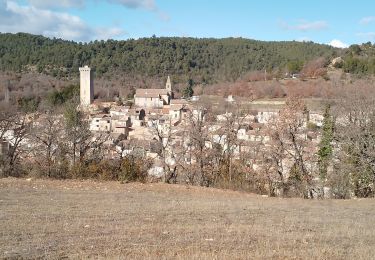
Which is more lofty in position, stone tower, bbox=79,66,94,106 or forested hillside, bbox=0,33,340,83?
forested hillside, bbox=0,33,340,83

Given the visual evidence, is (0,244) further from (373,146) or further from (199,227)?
(373,146)

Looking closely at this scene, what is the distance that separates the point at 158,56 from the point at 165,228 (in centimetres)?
15378

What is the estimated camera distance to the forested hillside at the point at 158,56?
140 metres

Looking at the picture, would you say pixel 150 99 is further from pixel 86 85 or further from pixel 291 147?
pixel 291 147

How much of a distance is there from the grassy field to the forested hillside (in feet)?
382

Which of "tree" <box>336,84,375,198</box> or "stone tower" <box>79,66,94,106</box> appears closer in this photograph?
Answer: "tree" <box>336,84,375,198</box>

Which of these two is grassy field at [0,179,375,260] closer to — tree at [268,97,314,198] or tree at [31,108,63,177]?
tree at [31,108,63,177]

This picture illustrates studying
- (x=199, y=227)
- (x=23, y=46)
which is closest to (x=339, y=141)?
(x=199, y=227)

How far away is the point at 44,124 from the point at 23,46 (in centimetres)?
14017

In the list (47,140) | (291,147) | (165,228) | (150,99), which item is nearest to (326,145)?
(291,147)

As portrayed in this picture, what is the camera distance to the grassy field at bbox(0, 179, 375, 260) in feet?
26.2

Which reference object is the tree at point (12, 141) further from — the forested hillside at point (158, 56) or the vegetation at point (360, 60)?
the forested hillside at point (158, 56)

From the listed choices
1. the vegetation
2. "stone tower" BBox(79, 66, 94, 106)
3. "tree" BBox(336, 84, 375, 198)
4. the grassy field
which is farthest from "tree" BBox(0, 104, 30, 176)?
"stone tower" BBox(79, 66, 94, 106)

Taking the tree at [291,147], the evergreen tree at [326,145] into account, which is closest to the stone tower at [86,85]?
the evergreen tree at [326,145]
